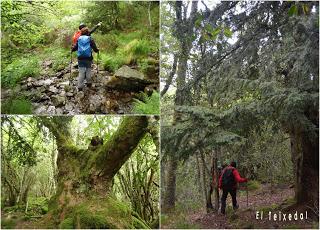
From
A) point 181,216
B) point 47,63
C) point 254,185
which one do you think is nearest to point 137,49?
point 47,63

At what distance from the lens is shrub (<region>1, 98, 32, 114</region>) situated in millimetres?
5879

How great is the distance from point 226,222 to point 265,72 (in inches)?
133

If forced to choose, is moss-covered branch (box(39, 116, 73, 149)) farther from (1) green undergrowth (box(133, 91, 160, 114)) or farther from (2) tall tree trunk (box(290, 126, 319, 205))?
(2) tall tree trunk (box(290, 126, 319, 205))

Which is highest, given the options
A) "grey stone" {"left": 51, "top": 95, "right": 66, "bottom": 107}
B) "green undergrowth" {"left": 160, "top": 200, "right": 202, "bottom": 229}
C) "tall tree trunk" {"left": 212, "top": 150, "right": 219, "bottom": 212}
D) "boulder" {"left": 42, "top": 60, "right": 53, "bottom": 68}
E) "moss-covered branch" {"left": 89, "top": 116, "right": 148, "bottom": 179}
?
"boulder" {"left": 42, "top": 60, "right": 53, "bottom": 68}

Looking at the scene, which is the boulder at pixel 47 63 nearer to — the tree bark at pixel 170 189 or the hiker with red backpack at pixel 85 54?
the hiker with red backpack at pixel 85 54

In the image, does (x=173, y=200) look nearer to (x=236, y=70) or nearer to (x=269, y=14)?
(x=236, y=70)

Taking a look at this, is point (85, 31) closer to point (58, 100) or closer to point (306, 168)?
point (58, 100)

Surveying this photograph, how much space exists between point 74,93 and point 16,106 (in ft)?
3.09

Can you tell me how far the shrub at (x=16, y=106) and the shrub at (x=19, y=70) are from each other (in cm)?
28

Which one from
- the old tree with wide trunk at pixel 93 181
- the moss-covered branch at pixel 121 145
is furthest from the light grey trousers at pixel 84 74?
the moss-covered branch at pixel 121 145

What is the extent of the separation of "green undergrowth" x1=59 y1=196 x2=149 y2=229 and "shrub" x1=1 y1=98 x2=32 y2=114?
1.83 metres

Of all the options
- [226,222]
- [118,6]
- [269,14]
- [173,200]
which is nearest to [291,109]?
[269,14]

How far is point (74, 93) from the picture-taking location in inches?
238

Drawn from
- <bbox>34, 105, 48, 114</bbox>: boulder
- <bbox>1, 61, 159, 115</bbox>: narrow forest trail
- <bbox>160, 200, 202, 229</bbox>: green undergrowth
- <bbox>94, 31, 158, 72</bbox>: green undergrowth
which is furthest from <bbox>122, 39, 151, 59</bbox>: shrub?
<bbox>160, 200, 202, 229</bbox>: green undergrowth
